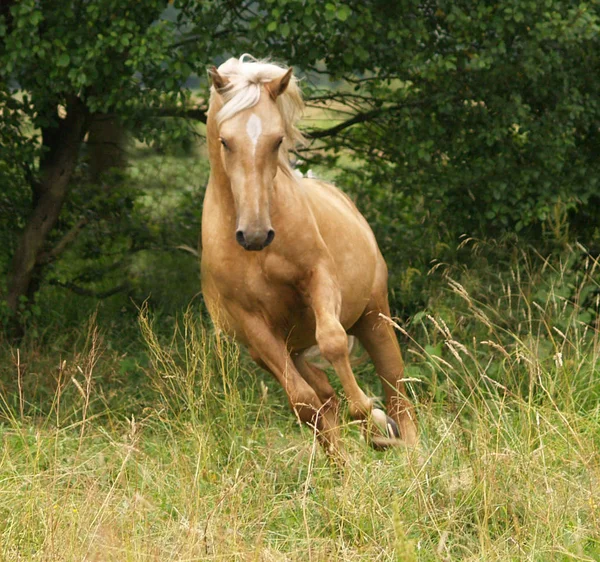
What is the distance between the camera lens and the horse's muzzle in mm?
4457

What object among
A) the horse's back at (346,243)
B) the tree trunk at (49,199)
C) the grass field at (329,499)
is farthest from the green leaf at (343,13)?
the tree trunk at (49,199)

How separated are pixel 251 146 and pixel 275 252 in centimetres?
60

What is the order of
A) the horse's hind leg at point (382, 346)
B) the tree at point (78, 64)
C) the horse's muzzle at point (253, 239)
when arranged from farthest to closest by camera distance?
the tree at point (78, 64) < the horse's hind leg at point (382, 346) < the horse's muzzle at point (253, 239)

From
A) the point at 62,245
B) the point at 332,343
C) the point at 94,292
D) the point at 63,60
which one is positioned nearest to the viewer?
the point at 332,343

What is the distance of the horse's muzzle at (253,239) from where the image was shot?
4457 mm

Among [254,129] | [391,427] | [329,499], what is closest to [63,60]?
[254,129]

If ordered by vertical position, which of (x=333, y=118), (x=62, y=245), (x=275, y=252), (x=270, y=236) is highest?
(x=270, y=236)

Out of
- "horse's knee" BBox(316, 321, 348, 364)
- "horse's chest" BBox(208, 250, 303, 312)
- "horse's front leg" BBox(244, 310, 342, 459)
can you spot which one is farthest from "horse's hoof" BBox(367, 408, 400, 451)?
"horse's chest" BBox(208, 250, 303, 312)

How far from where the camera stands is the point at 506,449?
404 centimetres

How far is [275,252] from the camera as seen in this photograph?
4.94m

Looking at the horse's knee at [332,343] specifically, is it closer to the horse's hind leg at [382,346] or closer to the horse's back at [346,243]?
the horse's back at [346,243]

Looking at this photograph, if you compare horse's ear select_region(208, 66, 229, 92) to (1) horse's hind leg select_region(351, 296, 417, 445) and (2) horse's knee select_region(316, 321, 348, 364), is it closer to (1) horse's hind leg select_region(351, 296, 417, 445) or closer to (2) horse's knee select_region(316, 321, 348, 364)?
(2) horse's knee select_region(316, 321, 348, 364)

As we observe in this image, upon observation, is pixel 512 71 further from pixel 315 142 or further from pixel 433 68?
pixel 315 142

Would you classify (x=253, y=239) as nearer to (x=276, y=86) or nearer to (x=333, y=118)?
(x=276, y=86)
